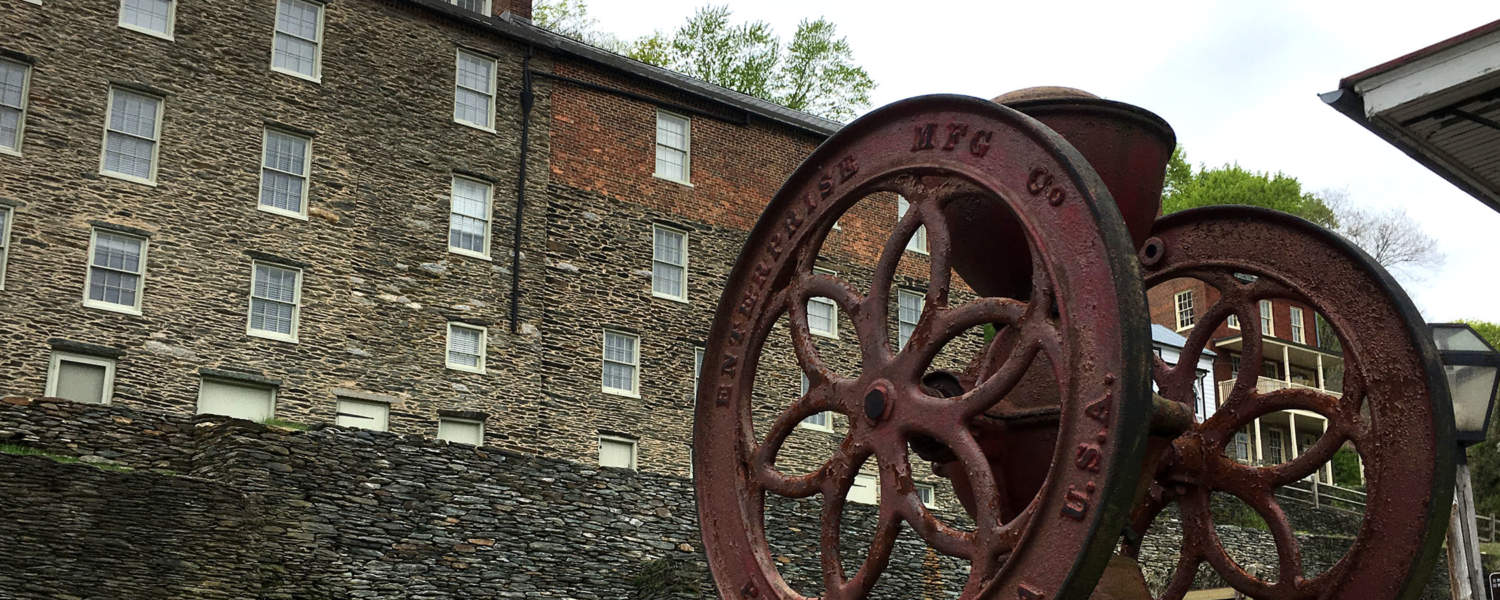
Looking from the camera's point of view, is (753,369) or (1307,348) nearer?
(753,369)

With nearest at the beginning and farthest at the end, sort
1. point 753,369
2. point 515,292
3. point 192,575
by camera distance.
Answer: point 753,369
point 192,575
point 515,292

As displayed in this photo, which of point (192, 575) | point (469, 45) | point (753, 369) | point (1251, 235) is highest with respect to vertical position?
point (469, 45)

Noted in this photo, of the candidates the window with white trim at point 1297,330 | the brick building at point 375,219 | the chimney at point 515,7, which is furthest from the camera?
the window with white trim at point 1297,330

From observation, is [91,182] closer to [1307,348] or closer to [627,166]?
[627,166]

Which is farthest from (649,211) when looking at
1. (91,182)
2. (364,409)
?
(91,182)

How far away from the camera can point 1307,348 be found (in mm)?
49125

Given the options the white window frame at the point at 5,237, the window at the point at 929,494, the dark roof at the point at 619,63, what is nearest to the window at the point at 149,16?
the white window frame at the point at 5,237

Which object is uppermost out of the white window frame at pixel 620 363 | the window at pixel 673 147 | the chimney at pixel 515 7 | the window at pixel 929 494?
the chimney at pixel 515 7

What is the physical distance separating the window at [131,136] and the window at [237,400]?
3.87 m

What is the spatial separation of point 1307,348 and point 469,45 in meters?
32.1

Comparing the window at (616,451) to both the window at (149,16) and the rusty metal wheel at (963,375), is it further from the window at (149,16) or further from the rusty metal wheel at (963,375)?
the rusty metal wheel at (963,375)

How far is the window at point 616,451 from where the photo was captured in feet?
98.0

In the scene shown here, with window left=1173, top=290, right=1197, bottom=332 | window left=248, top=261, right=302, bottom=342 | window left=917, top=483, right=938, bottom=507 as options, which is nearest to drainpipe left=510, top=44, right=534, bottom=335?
window left=248, top=261, right=302, bottom=342

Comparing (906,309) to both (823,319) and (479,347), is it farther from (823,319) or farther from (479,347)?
(479,347)
